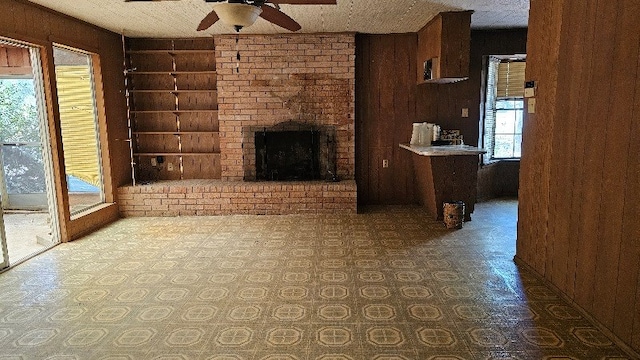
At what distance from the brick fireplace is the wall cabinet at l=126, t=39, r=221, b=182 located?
267 millimetres

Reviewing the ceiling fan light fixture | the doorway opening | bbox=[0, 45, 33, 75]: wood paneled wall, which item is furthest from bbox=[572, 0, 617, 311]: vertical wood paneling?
bbox=[0, 45, 33, 75]: wood paneled wall

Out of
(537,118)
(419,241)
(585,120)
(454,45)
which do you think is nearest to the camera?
(585,120)

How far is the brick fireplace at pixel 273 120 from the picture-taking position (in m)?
5.22

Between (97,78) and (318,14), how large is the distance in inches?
111

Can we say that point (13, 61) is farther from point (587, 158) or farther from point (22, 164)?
point (587, 158)

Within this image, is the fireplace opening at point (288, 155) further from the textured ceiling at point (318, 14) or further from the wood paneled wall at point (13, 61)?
the wood paneled wall at point (13, 61)

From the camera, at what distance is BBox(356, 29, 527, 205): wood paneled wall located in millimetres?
5441

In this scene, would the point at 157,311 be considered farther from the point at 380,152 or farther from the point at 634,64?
the point at 380,152

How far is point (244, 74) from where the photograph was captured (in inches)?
213

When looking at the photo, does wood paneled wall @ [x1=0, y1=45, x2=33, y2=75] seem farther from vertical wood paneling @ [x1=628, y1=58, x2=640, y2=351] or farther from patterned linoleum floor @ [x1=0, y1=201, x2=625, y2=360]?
vertical wood paneling @ [x1=628, y1=58, x2=640, y2=351]

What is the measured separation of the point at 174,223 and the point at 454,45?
3.89m

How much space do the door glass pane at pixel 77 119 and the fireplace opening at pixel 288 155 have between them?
214 cm

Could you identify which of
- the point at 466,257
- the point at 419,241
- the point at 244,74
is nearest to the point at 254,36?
the point at 244,74

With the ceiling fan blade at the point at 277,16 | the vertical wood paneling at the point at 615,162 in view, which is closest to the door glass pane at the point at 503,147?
the vertical wood paneling at the point at 615,162
